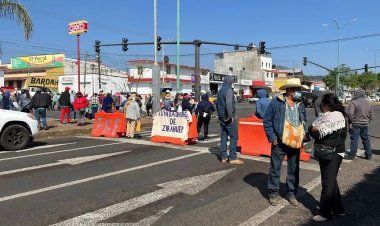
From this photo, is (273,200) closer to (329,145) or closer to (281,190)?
(281,190)

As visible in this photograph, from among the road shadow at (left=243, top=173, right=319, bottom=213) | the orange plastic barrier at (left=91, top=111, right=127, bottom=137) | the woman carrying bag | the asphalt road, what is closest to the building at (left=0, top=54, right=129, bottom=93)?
the orange plastic barrier at (left=91, top=111, right=127, bottom=137)

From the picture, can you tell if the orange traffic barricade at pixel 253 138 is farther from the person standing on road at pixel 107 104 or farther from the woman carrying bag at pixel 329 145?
the person standing on road at pixel 107 104

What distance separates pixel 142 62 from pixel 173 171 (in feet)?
Result: 210

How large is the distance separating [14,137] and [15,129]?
0.22m

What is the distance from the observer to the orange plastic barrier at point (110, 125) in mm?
14797

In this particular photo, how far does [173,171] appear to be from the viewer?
859 centimetres

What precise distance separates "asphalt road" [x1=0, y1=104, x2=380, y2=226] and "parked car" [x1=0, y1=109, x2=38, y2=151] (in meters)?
0.60

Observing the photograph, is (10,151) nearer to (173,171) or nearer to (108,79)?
(173,171)

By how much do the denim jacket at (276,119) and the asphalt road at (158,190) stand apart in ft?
3.36

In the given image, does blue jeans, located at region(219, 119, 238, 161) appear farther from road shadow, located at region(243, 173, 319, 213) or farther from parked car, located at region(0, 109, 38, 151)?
parked car, located at region(0, 109, 38, 151)

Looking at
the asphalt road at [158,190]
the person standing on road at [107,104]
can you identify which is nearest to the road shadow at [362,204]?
the asphalt road at [158,190]

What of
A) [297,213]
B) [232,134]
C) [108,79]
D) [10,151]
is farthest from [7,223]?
[108,79]

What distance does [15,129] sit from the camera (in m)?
11.8

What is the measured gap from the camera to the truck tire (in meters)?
11.6
